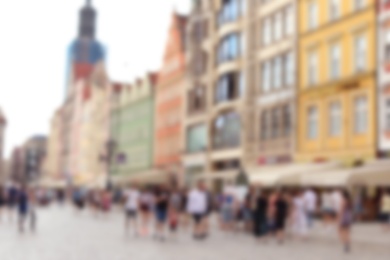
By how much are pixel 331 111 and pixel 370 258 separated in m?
23.3

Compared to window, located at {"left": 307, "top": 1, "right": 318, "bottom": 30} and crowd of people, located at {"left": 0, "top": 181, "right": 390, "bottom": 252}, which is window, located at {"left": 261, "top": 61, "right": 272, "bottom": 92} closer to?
window, located at {"left": 307, "top": 1, "right": 318, "bottom": 30}

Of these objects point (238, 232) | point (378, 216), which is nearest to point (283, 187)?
point (378, 216)

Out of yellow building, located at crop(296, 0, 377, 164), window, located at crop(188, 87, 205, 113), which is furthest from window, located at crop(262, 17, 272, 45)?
window, located at crop(188, 87, 205, 113)

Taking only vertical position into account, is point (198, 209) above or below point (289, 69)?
below

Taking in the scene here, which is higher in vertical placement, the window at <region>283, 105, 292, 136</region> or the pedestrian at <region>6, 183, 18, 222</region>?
the window at <region>283, 105, 292, 136</region>

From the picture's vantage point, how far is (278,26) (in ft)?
148

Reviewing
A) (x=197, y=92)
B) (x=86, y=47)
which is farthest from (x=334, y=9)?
(x=86, y=47)

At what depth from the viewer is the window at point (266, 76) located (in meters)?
45.9

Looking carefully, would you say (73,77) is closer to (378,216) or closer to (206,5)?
(206,5)

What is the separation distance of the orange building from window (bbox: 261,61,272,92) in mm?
16496

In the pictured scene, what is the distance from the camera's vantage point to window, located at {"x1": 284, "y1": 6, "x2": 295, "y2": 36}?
43.5 m

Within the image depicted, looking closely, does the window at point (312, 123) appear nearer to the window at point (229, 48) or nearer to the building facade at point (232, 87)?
the building facade at point (232, 87)

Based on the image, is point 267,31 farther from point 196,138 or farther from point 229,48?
point 196,138

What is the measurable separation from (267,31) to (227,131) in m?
8.32
